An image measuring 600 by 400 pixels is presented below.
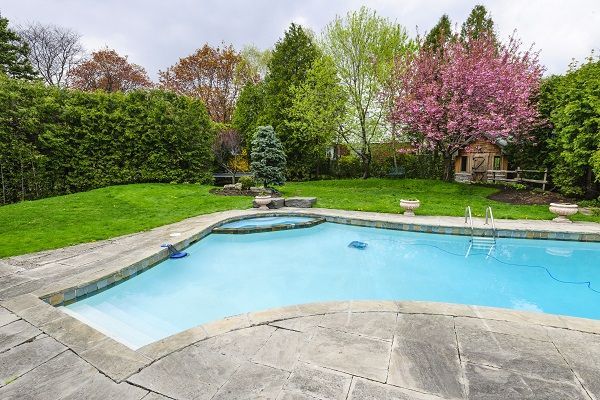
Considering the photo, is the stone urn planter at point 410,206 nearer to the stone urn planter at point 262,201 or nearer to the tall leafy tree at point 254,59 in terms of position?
the stone urn planter at point 262,201

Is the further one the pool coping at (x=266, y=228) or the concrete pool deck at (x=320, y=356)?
the pool coping at (x=266, y=228)

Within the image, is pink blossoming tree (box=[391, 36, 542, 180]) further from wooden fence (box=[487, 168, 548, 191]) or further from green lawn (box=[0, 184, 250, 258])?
green lawn (box=[0, 184, 250, 258])

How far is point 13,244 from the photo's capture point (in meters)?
→ 6.00

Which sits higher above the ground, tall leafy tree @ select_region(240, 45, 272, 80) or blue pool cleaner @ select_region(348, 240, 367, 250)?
tall leafy tree @ select_region(240, 45, 272, 80)

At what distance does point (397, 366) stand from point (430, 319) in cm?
100

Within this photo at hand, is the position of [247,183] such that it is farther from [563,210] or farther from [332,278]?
[563,210]

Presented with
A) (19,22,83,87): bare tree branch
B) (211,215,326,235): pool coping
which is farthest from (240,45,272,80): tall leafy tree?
(211,215,326,235): pool coping

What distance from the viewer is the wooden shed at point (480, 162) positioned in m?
20.7

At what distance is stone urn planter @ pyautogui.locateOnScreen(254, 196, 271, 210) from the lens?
403 inches

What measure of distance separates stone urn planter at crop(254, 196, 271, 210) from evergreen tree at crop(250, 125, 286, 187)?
2.54m

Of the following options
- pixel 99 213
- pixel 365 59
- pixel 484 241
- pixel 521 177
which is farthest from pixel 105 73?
pixel 521 177

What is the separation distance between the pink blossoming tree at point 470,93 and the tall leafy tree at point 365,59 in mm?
2432

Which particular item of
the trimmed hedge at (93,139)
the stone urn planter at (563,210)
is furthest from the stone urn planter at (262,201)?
the stone urn planter at (563,210)

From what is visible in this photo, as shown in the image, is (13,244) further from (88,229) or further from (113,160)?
(113,160)
